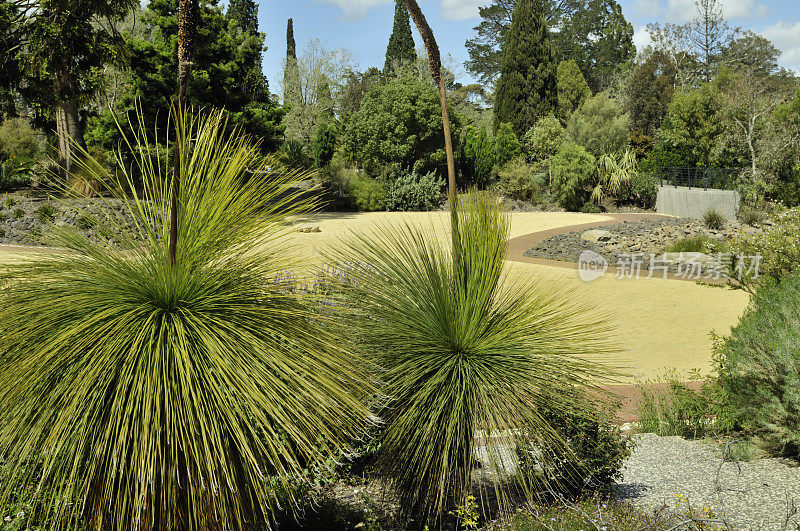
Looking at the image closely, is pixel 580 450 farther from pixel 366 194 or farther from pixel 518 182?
pixel 518 182

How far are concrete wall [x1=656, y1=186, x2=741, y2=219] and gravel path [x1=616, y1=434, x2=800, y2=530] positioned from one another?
16825mm

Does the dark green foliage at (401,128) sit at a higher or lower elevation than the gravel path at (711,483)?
higher

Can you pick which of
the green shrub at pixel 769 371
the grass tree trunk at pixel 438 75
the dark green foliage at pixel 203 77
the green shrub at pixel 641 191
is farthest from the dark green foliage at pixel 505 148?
the grass tree trunk at pixel 438 75

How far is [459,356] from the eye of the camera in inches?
102

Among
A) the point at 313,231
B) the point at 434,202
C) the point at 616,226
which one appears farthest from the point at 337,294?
the point at 434,202

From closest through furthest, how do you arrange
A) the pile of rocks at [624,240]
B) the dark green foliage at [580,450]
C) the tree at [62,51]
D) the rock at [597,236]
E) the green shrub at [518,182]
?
the dark green foliage at [580,450] → the pile of rocks at [624,240] → the tree at [62,51] → the rock at [597,236] → the green shrub at [518,182]

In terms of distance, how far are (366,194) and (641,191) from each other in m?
11.0

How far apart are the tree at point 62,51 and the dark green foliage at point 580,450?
13.8 meters

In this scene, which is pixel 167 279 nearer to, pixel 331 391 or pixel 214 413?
pixel 214 413

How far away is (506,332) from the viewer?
2.59 m

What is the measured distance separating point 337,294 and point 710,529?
77.6 inches

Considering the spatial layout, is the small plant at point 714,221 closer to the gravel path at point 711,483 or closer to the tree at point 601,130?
the tree at point 601,130

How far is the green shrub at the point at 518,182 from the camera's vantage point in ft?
81.4

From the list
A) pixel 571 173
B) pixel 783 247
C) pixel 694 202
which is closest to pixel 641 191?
pixel 571 173
